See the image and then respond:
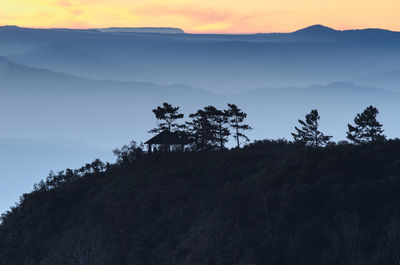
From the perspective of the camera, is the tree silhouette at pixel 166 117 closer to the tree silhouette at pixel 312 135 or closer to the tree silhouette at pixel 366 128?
the tree silhouette at pixel 312 135

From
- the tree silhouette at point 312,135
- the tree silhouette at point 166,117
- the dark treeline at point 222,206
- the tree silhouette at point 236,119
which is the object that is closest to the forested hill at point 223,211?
the dark treeline at point 222,206

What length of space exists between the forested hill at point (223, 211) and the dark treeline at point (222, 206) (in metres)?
0.12

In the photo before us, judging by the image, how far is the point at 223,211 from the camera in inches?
2672

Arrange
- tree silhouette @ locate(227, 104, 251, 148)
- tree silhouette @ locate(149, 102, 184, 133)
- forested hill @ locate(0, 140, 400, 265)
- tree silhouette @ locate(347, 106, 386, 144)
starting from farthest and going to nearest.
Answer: tree silhouette @ locate(149, 102, 184, 133) → tree silhouette @ locate(227, 104, 251, 148) → tree silhouette @ locate(347, 106, 386, 144) → forested hill @ locate(0, 140, 400, 265)

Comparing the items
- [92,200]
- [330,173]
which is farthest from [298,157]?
[92,200]

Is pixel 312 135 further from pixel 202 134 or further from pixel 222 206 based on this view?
pixel 222 206

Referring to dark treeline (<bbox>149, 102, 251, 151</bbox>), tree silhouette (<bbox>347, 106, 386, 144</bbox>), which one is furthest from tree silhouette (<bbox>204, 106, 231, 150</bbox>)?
tree silhouette (<bbox>347, 106, 386, 144</bbox>)

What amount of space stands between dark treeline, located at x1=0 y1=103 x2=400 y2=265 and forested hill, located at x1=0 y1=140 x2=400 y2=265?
0.12m

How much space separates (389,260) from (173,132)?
5387 centimetres

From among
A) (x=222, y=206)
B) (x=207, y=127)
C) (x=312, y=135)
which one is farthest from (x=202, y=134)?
(x=222, y=206)

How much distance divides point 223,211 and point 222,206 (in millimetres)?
1352

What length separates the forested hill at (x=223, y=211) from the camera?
59.3m

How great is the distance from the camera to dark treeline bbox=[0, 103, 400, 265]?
59.6 meters

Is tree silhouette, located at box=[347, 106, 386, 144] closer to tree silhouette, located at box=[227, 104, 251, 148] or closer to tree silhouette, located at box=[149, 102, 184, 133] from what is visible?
tree silhouette, located at box=[227, 104, 251, 148]
